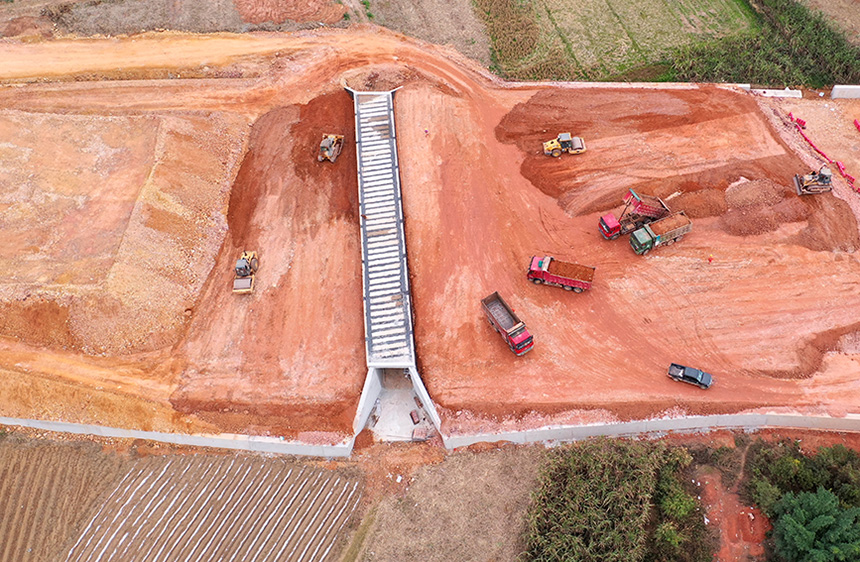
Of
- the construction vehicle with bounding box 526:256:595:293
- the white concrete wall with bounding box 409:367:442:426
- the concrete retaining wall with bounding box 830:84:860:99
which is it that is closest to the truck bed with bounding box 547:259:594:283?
the construction vehicle with bounding box 526:256:595:293

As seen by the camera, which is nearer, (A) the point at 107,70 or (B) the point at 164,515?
(B) the point at 164,515

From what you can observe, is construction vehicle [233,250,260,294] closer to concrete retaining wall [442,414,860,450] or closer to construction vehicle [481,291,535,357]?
construction vehicle [481,291,535,357]

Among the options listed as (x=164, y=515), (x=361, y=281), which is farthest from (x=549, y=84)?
(x=164, y=515)

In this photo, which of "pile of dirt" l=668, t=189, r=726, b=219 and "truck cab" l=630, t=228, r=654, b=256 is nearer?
"truck cab" l=630, t=228, r=654, b=256

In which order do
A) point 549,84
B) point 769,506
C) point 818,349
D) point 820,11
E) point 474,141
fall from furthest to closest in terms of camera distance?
point 820,11, point 549,84, point 474,141, point 818,349, point 769,506

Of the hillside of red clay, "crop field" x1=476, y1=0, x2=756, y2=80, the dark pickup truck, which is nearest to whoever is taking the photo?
the dark pickup truck

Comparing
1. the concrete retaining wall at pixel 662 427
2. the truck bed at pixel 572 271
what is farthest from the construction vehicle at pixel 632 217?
the concrete retaining wall at pixel 662 427

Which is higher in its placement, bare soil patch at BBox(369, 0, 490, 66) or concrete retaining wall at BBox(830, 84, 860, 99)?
bare soil patch at BBox(369, 0, 490, 66)

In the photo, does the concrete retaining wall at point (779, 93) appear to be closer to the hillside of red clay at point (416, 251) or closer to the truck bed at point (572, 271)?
the hillside of red clay at point (416, 251)

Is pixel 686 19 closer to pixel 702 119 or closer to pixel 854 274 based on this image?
pixel 702 119
